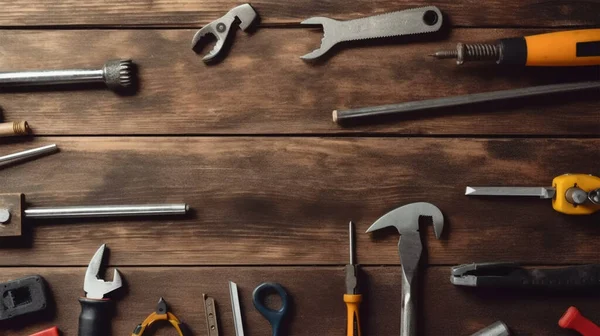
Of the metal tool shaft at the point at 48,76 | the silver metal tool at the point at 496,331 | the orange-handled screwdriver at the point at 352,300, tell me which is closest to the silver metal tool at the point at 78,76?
the metal tool shaft at the point at 48,76

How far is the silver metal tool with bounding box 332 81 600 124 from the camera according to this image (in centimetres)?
108

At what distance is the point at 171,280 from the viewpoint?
1092 mm

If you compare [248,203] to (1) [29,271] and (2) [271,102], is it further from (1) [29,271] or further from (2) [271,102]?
(1) [29,271]

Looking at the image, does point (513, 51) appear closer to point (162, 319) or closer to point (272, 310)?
point (272, 310)

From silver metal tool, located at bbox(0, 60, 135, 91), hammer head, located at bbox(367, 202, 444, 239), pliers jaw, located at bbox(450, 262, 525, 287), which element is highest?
silver metal tool, located at bbox(0, 60, 135, 91)

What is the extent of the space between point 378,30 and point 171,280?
1.77 feet

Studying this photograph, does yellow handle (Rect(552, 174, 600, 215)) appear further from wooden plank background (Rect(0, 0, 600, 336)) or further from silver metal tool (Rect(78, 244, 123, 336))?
silver metal tool (Rect(78, 244, 123, 336))

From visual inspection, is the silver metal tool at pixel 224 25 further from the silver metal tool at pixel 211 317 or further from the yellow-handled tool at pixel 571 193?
the yellow-handled tool at pixel 571 193

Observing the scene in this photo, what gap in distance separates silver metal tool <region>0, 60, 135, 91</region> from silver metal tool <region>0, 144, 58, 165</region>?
0.11 meters

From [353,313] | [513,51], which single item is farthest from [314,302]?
[513,51]

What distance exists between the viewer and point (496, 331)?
1079mm

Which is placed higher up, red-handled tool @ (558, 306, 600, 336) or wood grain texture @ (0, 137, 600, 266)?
wood grain texture @ (0, 137, 600, 266)

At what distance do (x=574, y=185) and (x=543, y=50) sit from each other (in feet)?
0.73

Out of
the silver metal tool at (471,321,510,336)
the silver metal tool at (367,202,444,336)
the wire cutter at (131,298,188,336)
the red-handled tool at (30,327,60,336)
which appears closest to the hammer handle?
the silver metal tool at (367,202,444,336)
